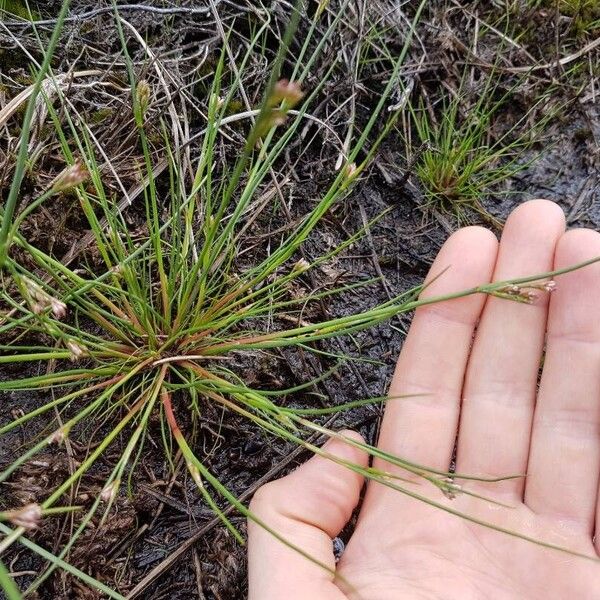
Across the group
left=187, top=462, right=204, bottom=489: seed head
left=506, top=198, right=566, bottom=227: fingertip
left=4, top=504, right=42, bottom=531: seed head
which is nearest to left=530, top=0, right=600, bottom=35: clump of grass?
left=506, top=198, right=566, bottom=227: fingertip

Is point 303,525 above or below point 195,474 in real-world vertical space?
below

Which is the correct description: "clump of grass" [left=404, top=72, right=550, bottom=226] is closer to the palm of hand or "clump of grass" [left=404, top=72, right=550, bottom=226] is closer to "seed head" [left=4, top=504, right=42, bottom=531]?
the palm of hand

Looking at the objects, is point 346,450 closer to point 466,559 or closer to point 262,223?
point 466,559

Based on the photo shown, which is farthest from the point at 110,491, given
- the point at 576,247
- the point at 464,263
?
the point at 576,247

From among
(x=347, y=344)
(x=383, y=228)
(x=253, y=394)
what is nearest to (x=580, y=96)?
(x=383, y=228)

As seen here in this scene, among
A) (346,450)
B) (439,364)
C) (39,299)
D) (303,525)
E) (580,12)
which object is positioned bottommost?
(303,525)

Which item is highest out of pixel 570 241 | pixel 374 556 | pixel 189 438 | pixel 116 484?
pixel 570 241

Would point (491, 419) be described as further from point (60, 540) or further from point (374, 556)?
point (60, 540)
